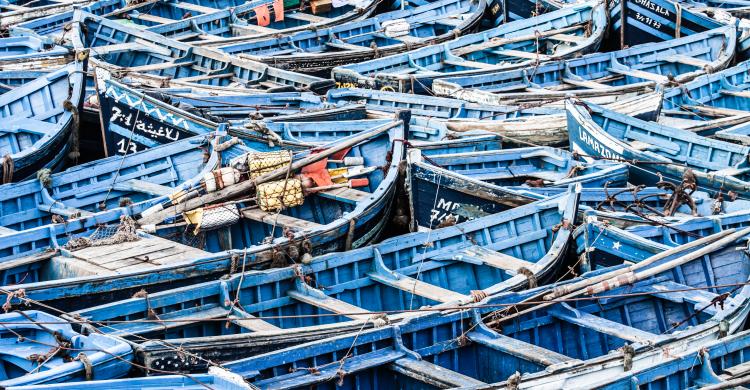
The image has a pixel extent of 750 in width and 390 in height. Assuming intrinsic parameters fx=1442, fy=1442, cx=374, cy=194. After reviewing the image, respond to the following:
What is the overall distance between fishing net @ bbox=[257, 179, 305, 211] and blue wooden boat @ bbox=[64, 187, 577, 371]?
206 cm

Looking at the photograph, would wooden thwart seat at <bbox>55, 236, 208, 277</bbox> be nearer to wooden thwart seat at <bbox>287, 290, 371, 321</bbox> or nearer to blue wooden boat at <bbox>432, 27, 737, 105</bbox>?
wooden thwart seat at <bbox>287, 290, 371, 321</bbox>

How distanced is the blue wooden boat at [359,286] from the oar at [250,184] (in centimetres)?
236

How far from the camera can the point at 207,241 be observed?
20.2m

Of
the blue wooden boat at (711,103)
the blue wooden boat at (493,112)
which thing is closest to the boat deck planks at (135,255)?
the blue wooden boat at (493,112)

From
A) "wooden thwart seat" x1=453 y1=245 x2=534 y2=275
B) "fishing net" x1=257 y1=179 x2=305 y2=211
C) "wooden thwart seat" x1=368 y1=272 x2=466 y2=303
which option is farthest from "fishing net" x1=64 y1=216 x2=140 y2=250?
"wooden thwart seat" x1=453 y1=245 x2=534 y2=275

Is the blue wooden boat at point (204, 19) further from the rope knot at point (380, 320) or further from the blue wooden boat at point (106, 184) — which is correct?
the rope knot at point (380, 320)

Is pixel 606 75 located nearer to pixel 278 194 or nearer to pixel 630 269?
pixel 278 194

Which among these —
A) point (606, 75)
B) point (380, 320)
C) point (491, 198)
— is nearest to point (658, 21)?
point (606, 75)

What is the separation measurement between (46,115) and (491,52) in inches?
429

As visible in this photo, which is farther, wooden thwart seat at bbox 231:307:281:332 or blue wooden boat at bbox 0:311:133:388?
wooden thwart seat at bbox 231:307:281:332

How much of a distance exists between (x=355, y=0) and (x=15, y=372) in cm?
2130

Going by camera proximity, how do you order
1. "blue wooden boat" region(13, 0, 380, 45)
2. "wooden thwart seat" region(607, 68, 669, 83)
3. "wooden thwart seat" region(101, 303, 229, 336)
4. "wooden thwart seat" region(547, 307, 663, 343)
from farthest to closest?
"blue wooden boat" region(13, 0, 380, 45), "wooden thwart seat" region(607, 68, 669, 83), "wooden thwart seat" region(547, 307, 663, 343), "wooden thwart seat" region(101, 303, 229, 336)

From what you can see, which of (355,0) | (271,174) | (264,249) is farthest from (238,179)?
(355,0)

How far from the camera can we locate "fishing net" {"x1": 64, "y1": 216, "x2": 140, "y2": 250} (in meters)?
18.7
